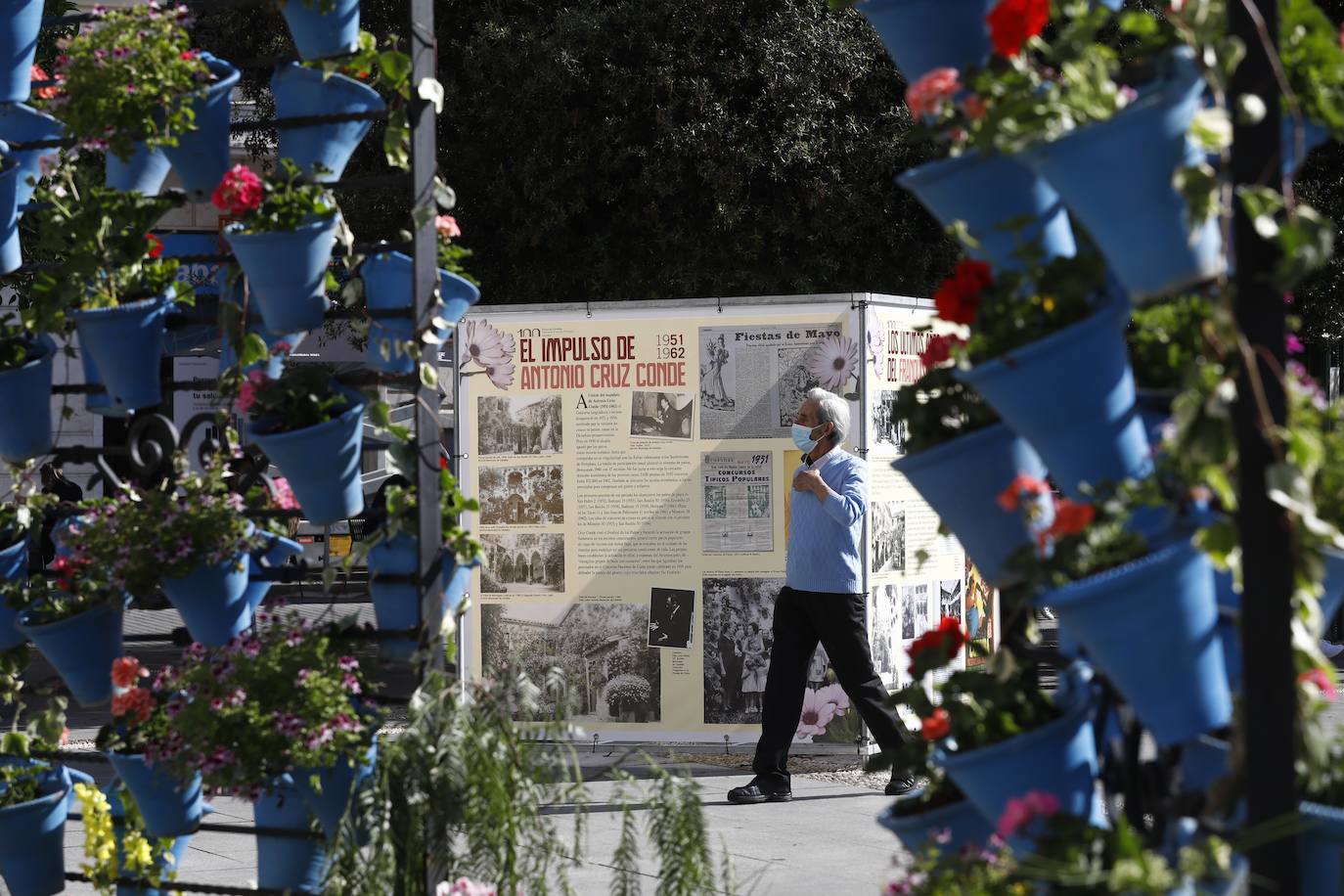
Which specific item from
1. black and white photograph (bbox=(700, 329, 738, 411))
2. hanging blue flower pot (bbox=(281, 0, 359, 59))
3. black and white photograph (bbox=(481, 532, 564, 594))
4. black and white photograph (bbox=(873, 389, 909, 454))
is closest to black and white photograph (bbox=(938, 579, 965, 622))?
black and white photograph (bbox=(873, 389, 909, 454))

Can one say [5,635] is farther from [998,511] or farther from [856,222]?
[856,222]

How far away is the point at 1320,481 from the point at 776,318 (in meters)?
6.12

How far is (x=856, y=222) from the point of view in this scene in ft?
42.0

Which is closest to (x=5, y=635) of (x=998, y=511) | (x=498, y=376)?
(x=998, y=511)

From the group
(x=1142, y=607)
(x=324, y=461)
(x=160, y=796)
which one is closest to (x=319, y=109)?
(x=324, y=461)

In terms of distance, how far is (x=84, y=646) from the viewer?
4344 mm

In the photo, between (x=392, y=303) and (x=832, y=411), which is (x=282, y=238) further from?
(x=832, y=411)

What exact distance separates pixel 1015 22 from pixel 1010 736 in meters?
1.12

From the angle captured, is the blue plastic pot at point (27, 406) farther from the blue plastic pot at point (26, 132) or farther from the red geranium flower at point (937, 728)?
the red geranium flower at point (937, 728)

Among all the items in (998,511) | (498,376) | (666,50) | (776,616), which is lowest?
(776,616)

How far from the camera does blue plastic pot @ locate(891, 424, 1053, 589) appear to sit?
9.02 feet

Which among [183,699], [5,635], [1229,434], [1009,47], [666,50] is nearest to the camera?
[1229,434]

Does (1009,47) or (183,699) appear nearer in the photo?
(1009,47)

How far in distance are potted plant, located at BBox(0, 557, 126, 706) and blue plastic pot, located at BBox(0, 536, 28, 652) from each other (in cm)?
12
